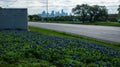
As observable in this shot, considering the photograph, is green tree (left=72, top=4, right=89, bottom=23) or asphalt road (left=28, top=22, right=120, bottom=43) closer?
asphalt road (left=28, top=22, right=120, bottom=43)

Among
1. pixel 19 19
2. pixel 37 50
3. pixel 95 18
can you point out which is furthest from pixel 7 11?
pixel 95 18

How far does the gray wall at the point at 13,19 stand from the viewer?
1204 inches

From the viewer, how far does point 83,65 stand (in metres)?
8.78

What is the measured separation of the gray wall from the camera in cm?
3059

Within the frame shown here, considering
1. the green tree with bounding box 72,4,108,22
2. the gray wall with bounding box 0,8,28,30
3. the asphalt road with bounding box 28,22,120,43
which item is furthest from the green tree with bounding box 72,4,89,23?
the gray wall with bounding box 0,8,28,30

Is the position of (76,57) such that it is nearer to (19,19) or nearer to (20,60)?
(20,60)

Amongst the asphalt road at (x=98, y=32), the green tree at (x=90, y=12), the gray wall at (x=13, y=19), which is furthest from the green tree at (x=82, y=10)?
the gray wall at (x=13, y=19)

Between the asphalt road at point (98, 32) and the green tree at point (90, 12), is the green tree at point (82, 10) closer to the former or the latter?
the green tree at point (90, 12)

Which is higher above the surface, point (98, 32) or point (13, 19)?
point (13, 19)

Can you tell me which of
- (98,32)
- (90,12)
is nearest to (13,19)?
(98,32)

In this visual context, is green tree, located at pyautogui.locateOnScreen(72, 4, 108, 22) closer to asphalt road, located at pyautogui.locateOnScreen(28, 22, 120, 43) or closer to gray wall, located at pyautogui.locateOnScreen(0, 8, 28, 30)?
asphalt road, located at pyautogui.locateOnScreen(28, 22, 120, 43)

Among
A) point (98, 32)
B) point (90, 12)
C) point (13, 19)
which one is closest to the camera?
point (13, 19)

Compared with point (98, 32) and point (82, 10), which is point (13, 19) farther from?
point (82, 10)

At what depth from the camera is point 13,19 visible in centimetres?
3109
